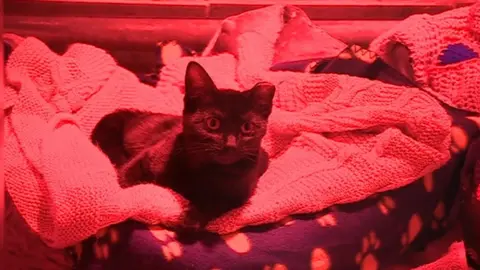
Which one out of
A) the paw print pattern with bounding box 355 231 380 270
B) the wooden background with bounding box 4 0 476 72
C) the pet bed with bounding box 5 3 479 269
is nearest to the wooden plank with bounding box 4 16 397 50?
the wooden background with bounding box 4 0 476 72

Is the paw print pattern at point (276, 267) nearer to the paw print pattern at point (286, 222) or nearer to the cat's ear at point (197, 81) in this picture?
the paw print pattern at point (286, 222)

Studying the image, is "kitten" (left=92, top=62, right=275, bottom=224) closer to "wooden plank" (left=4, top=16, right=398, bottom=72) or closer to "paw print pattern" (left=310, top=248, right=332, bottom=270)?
"paw print pattern" (left=310, top=248, right=332, bottom=270)

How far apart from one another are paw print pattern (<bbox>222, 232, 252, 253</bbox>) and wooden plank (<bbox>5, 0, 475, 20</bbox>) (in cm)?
79

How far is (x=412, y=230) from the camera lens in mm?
1058

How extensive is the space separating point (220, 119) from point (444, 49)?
55cm

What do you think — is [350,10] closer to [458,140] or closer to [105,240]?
[458,140]

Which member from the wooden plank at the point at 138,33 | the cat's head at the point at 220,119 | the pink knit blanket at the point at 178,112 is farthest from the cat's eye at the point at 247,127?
the wooden plank at the point at 138,33

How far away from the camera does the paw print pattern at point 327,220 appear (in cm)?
94

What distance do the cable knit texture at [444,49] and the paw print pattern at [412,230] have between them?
0.25 meters

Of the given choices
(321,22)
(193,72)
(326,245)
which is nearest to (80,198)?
(193,72)

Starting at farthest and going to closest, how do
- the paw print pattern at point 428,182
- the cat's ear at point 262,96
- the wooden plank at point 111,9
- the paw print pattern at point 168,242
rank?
1. the wooden plank at point 111,9
2. the paw print pattern at point 428,182
3. the cat's ear at point 262,96
4. the paw print pattern at point 168,242

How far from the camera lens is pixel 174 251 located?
863 millimetres

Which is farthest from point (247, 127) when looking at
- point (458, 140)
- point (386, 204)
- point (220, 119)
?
point (458, 140)

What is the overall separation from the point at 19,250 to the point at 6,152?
179 mm
